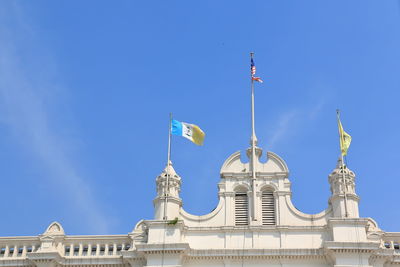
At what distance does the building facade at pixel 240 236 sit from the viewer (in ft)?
112

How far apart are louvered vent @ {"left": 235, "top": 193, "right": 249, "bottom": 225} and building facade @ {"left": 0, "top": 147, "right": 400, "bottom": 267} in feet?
0.16

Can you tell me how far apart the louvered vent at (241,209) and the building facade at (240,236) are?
5 centimetres

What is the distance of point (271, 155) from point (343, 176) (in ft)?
12.4

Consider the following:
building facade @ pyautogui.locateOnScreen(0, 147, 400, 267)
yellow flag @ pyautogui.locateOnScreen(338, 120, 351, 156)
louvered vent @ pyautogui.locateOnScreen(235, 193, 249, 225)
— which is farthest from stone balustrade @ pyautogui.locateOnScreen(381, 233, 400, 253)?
louvered vent @ pyautogui.locateOnScreen(235, 193, 249, 225)

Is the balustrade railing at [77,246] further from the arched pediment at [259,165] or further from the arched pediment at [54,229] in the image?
the arched pediment at [259,165]

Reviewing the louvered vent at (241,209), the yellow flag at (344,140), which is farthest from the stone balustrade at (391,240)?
the louvered vent at (241,209)

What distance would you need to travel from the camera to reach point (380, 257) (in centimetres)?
3419

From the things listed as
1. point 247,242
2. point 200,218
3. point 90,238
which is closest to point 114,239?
point 90,238

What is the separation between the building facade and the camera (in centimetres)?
3428

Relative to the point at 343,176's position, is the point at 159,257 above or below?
below

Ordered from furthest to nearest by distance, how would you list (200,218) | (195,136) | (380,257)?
(195,136)
(200,218)
(380,257)

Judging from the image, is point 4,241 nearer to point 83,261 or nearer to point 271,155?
point 83,261

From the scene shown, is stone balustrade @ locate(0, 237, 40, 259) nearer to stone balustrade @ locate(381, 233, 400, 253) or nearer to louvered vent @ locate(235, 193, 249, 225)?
louvered vent @ locate(235, 193, 249, 225)

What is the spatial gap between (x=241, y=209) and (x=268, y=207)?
4.34 feet
